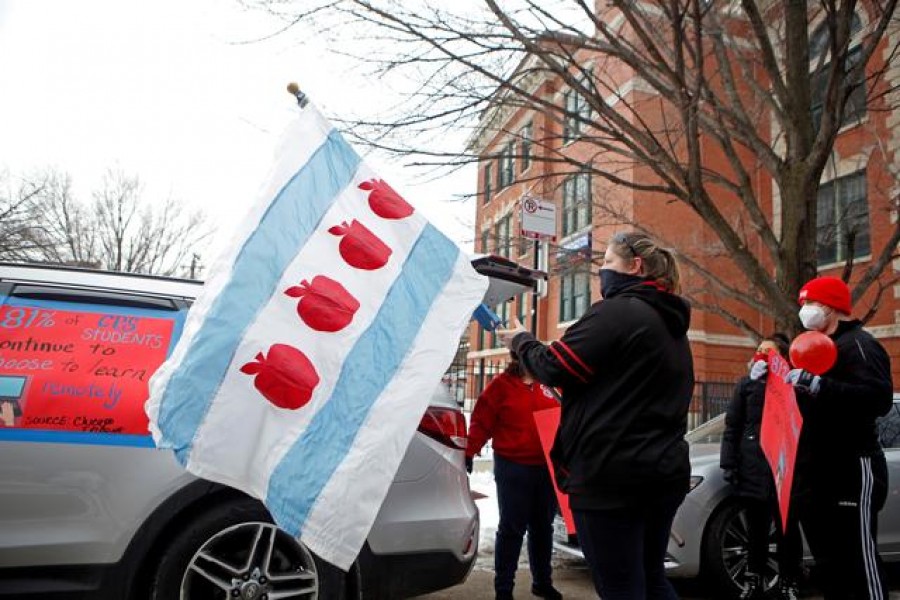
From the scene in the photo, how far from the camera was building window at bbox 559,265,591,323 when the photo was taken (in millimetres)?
21003

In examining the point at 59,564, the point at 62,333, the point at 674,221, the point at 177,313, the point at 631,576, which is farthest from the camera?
the point at 674,221

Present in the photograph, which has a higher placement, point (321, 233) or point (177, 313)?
point (321, 233)

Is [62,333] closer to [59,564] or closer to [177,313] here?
[177,313]

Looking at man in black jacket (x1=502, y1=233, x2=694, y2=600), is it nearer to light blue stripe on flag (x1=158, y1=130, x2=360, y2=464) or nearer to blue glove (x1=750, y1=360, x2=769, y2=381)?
light blue stripe on flag (x1=158, y1=130, x2=360, y2=464)

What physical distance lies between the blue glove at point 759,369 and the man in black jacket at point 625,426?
2.00 meters

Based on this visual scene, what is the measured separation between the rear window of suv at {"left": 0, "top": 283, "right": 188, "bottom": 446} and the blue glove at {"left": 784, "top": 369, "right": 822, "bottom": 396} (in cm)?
310

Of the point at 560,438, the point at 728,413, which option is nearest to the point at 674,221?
the point at 728,413

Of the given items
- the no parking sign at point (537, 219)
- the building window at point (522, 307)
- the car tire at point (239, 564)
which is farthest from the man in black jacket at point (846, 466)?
the building window at point (522, 307)

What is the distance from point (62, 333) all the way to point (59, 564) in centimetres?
96

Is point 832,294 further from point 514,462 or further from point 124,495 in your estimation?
point 124,495

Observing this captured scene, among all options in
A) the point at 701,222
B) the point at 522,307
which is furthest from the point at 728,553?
the point at 522,307

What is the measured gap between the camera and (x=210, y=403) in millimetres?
2090

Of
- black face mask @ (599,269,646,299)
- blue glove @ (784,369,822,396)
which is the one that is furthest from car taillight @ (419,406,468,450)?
blue glove @ (784,369,822,396)

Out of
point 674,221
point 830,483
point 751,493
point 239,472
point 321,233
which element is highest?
point 674,221
